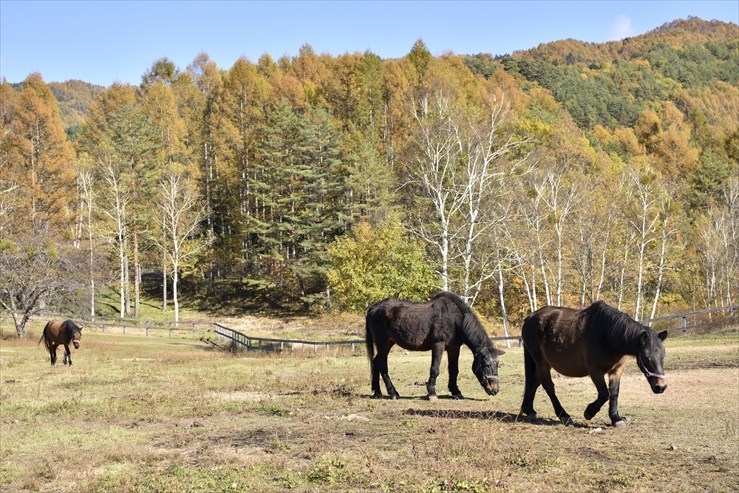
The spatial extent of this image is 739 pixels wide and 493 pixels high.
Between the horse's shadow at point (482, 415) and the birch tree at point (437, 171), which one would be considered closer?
the horse's shadow at point (482, 415)

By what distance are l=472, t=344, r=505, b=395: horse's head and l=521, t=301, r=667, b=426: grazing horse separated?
100 cm

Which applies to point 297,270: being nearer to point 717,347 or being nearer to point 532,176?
point 532,176

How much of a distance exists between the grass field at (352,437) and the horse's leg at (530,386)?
34 cm

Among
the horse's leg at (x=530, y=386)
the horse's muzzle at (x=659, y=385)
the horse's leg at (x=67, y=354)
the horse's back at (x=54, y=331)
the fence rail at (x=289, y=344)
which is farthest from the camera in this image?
the fence rail at (x=289, y=344)

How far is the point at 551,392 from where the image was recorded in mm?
11773

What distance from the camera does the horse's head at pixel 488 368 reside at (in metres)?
13.2

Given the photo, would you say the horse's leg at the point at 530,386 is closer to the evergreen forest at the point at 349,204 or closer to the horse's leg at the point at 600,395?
the horse's leg at the point at 600,395

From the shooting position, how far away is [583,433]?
1062cm

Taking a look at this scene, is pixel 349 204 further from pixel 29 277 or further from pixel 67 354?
pixel 67 354

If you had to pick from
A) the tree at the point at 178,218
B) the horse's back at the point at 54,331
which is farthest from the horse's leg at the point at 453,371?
the tree at the point at 178,218

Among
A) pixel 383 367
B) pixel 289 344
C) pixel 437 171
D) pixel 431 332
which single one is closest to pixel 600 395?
pixel 431 332

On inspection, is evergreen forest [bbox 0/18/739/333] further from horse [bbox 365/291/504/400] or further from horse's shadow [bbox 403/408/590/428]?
horse's shadow [bbox 403/408/590/428]

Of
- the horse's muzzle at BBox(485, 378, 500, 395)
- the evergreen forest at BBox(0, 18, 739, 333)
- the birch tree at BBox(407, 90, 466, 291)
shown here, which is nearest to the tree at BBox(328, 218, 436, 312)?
the evergreen forest at BBox(0, 18, 739, 333)

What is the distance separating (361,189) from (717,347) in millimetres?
36626
